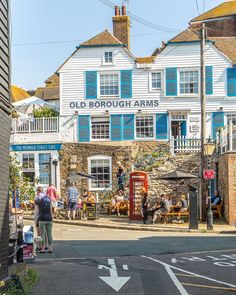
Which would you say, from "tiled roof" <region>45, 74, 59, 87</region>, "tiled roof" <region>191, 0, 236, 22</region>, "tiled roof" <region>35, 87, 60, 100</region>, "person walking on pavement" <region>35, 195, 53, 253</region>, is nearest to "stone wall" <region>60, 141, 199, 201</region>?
"tiled roof" <region>35, 87, 60, 100</region>

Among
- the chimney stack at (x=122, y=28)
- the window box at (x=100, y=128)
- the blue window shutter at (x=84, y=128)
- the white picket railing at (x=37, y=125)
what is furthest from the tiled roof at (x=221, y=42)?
the white picket railing at (x=37, y=125)

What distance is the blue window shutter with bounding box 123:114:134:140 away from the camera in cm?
4259

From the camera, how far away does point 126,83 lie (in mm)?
43312

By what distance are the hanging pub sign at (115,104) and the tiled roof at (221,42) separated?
4125mm

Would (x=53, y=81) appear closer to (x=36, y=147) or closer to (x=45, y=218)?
(x=36, y=147)

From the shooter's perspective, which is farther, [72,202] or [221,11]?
[221,11]

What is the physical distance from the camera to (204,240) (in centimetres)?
2355

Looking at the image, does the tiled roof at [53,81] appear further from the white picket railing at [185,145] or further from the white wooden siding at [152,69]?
the white picket railing at [185,145]

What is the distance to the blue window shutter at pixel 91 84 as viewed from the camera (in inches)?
1703

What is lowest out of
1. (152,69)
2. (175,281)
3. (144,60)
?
(175,281)

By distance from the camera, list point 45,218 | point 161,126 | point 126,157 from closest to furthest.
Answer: point 45,218 < point 126,157 < point 161,126

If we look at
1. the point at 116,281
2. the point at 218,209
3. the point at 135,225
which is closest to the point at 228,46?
the point at 218,209

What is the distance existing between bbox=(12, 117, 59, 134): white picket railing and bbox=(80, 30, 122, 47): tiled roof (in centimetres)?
514

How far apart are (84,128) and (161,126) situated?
15.5ft
